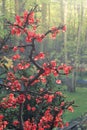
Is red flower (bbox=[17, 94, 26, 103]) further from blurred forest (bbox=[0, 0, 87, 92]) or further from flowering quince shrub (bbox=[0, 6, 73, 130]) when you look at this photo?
blurred forest (bbox=[0, 0, 87, 92])

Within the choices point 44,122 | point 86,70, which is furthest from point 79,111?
point 86,70

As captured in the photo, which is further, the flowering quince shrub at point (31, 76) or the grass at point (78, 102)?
the grass at point (78, 102)

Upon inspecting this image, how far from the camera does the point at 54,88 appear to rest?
1488cm

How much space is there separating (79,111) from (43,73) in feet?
51.9

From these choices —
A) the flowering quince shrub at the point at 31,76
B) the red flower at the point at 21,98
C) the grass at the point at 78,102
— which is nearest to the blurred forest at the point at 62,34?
the flowering quince shrub at the point at 31,76

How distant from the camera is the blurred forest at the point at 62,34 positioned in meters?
28.2

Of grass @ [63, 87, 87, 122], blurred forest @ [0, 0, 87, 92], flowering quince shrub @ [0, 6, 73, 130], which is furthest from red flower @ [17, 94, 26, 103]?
grass @ [63, 87, 87, 122]

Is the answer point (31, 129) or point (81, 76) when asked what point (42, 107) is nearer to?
point (31, 129)

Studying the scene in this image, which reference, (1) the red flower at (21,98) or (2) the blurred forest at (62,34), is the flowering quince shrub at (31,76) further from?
(2) the blurred forest at (62,34)

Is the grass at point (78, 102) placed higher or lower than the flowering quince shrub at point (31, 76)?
lower

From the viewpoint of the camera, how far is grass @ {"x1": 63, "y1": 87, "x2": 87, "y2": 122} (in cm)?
2131

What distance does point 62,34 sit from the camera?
1925 inches

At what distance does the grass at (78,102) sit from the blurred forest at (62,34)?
1155mm

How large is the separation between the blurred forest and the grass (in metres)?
1.15
